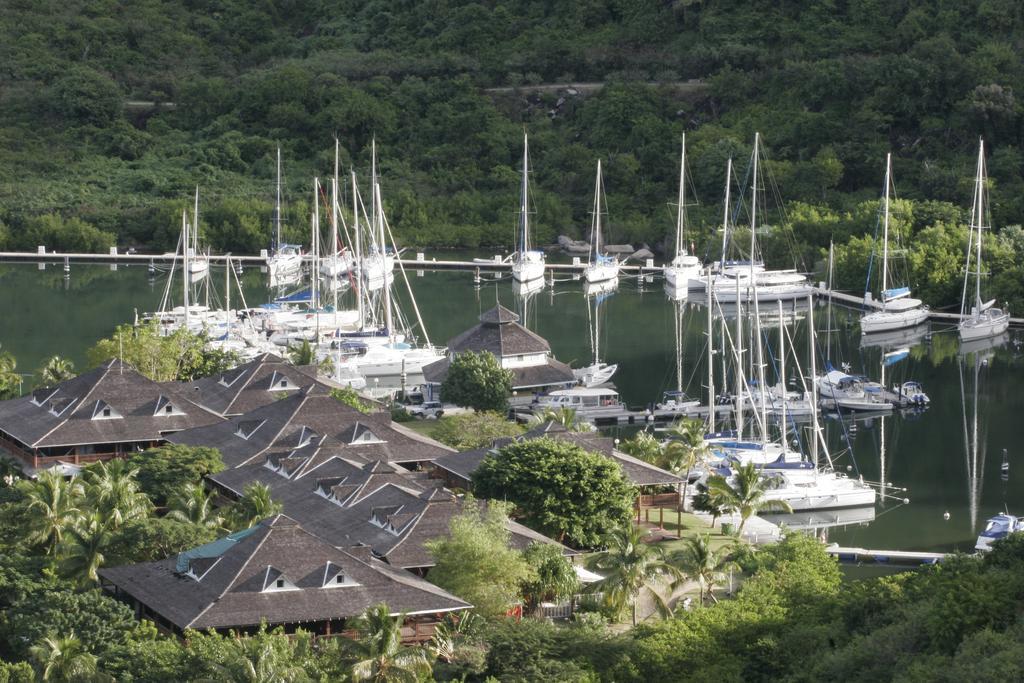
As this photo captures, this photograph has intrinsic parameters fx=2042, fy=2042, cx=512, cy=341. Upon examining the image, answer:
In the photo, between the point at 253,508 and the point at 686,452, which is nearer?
the point at 253,508

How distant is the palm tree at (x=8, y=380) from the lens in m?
66.8

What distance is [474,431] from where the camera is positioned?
203 ft

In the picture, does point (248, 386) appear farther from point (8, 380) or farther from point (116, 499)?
point (116, 499)

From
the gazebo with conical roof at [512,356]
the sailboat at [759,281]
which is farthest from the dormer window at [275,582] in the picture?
the sailboat at [759,281]

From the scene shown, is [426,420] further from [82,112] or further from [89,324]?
[82,112]

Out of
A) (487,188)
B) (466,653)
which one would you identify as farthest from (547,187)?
(466,653)

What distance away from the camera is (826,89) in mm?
121875

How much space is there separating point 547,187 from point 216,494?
70.8 metres

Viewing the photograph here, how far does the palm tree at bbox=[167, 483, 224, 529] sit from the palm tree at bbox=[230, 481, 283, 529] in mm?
433

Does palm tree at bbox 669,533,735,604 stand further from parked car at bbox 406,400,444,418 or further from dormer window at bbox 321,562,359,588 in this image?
parked car at bbox 406,400,444,418

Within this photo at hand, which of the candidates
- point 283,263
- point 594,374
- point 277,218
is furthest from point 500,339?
point 277,218

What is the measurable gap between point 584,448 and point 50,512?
1478cm

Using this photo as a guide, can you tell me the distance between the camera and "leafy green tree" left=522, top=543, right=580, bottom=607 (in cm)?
4781

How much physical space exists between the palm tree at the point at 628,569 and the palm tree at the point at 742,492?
6.76 metres
